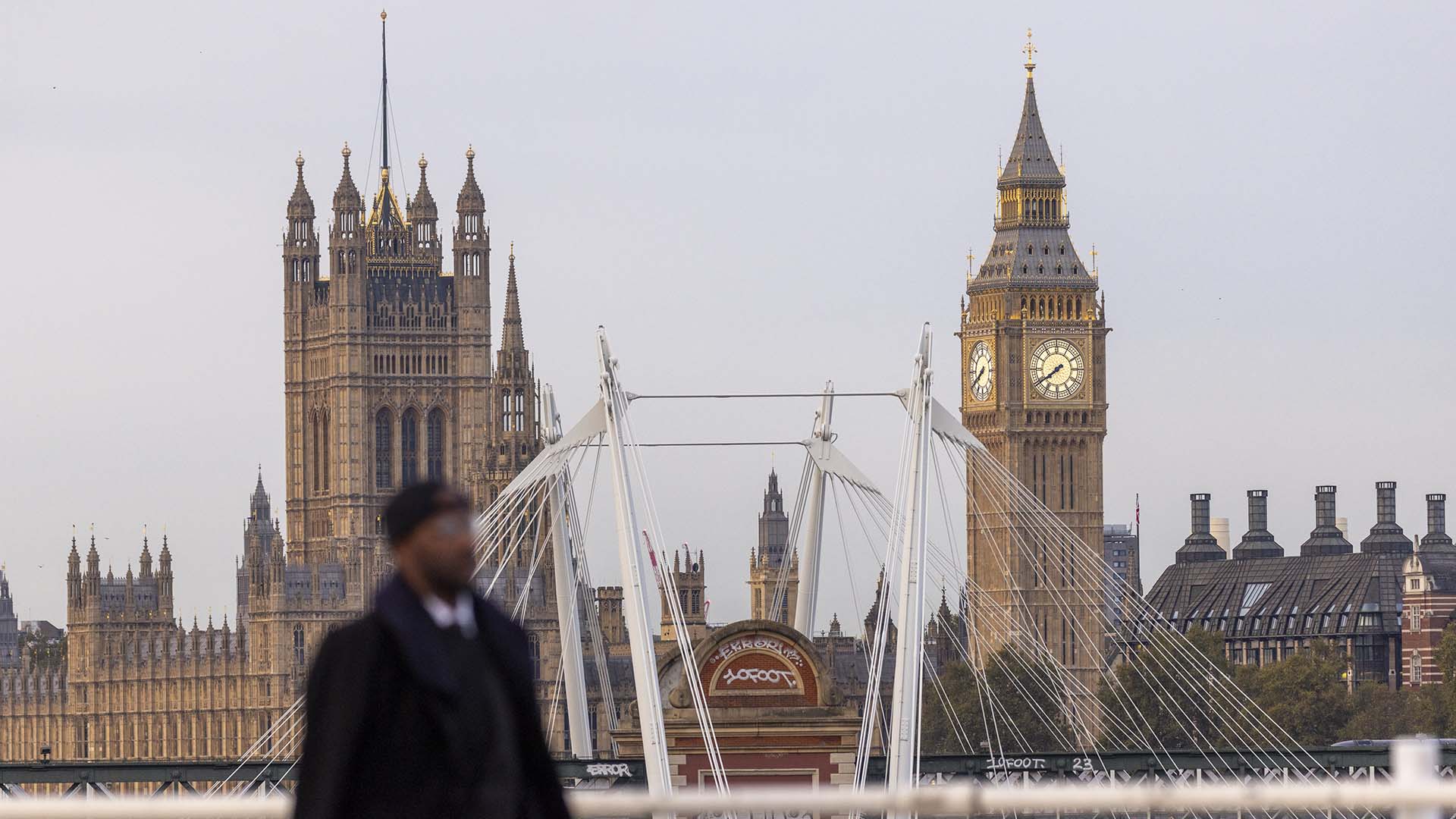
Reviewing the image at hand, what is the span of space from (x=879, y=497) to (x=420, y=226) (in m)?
114

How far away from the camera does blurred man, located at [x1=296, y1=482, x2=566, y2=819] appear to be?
986cm

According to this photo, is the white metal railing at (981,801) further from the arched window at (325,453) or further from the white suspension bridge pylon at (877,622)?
the arched window at (325,453)

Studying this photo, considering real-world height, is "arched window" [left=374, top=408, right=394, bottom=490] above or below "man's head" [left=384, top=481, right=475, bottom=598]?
above

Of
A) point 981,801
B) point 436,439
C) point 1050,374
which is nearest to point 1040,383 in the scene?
point 1050,374

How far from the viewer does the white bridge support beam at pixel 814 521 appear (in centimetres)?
8781

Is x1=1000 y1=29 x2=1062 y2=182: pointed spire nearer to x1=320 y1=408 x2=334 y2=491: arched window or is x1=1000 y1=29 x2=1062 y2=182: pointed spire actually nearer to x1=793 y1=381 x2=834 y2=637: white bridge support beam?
x1=320 y1=408 x2=334 y2=491: arched window

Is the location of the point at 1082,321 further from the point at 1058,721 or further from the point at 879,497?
the point at 879,497

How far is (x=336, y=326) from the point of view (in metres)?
192

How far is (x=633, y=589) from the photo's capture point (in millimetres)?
68250

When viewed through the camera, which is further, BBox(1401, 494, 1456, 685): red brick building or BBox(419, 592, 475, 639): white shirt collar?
BBox(1401, 494, 1456, 685): red brick building

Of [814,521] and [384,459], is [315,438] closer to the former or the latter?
[384,459]

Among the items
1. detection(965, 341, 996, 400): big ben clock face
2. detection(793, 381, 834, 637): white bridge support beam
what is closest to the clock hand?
detection(965, 341, 996, 400): big ben clock face

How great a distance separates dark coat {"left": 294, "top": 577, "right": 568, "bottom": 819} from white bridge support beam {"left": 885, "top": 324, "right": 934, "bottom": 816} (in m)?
52.0

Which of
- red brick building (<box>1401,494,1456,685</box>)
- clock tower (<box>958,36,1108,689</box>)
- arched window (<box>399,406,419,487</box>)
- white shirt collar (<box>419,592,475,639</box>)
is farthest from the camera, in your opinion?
arched window (<box>399,406,419,487</box>)
